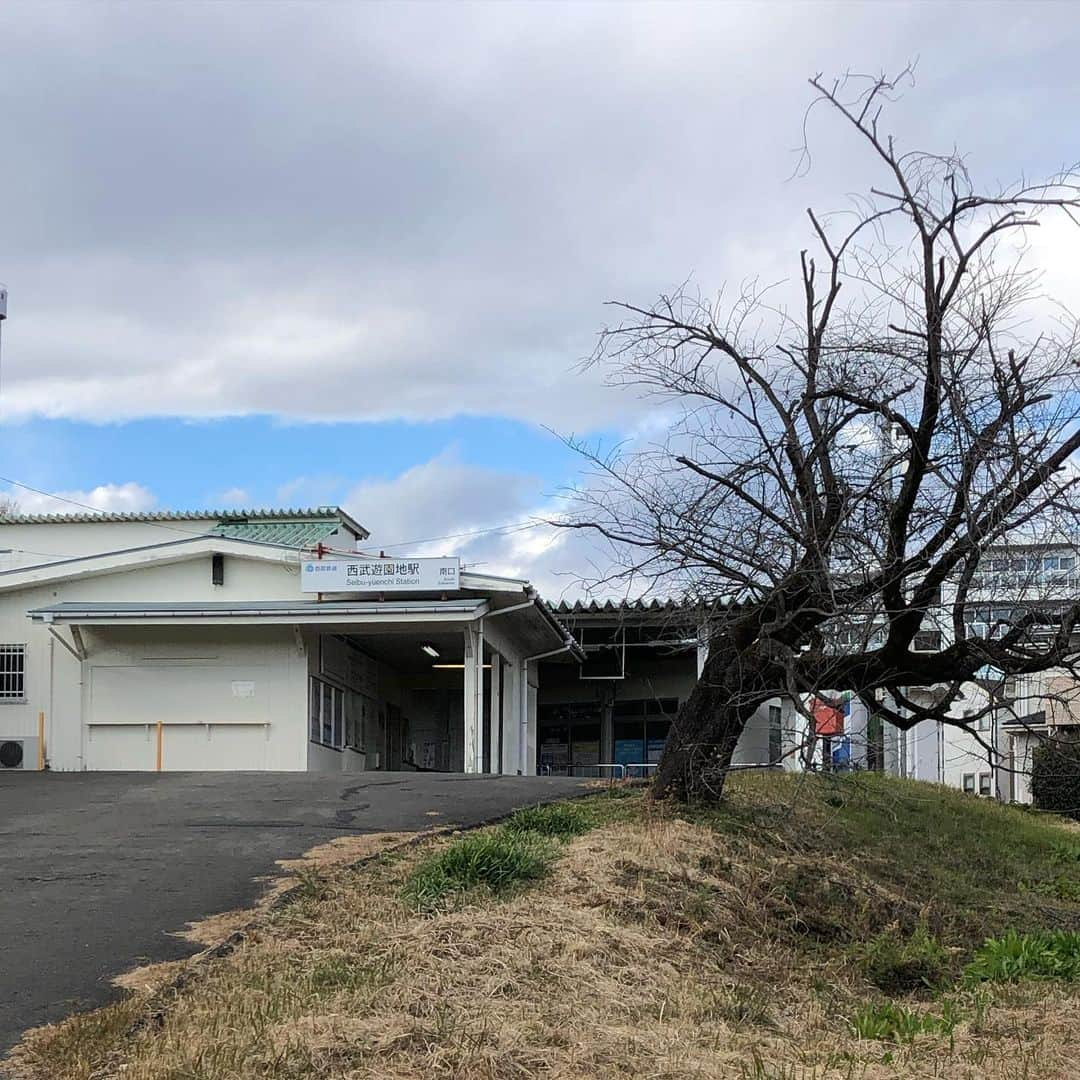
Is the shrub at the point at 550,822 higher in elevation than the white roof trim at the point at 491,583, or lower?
lower

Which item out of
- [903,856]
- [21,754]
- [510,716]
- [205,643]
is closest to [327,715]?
[205,643]

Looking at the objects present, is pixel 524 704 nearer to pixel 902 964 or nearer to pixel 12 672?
pixel 12 672

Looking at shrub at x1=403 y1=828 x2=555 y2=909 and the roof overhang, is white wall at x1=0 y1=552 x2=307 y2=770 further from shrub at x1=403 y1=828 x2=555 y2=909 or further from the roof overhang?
shrub at x1=403 y1=828 x2=555 y2=909

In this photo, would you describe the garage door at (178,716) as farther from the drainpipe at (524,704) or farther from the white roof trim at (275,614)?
the drainpipe at (524,704)

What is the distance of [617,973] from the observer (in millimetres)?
7699

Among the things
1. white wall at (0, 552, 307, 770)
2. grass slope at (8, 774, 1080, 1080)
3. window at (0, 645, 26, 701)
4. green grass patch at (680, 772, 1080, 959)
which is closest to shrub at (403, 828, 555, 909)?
grass slope at (8, 774, 1080, 1080)

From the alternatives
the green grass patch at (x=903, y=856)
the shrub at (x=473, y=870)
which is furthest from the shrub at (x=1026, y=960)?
the shrub at (x=473, y=870)

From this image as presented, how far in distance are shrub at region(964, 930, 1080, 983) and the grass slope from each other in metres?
0.03

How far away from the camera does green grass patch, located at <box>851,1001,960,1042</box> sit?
690 centimetres

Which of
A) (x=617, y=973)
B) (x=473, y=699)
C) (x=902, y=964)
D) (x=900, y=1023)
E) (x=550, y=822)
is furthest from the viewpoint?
(x=473, y=699)

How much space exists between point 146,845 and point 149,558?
39.5ft

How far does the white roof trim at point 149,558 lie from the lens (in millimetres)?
22078

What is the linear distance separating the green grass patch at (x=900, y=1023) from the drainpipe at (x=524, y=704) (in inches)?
732

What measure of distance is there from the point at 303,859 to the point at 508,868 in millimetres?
1731
